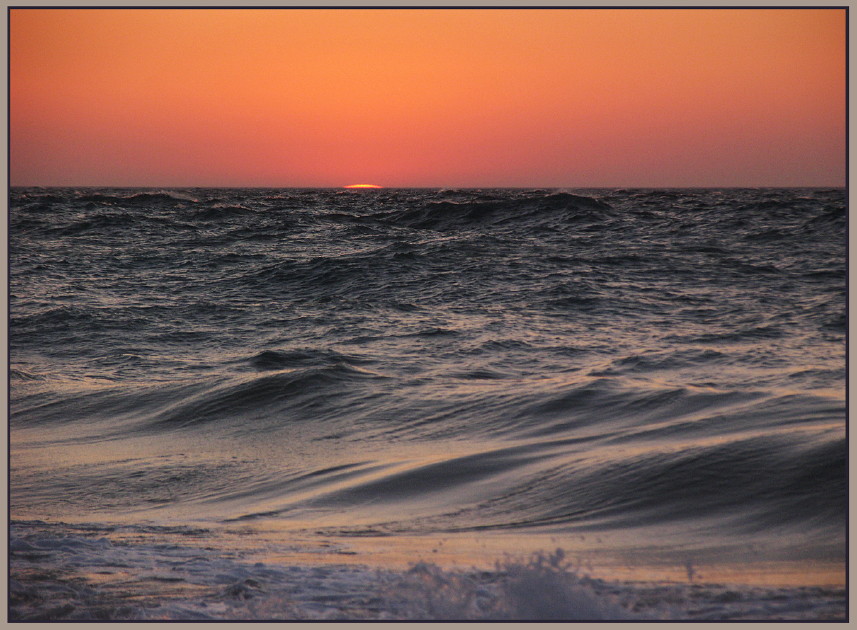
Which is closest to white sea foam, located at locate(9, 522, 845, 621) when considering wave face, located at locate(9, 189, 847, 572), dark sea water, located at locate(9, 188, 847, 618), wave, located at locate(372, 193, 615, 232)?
dark sea water, located at locate(9, 188, 847, 618)

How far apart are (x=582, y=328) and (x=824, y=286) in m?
2.41

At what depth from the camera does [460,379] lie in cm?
759

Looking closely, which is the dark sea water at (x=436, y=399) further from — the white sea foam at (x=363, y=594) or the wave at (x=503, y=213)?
the wave at (x=503, y=213)

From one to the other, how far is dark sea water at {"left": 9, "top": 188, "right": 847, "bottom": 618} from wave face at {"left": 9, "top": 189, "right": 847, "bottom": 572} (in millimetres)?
33

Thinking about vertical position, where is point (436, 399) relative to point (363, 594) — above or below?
above

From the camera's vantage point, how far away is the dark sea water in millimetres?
4254

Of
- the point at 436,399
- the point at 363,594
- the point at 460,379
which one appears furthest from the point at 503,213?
the point at 363,594

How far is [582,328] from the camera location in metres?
8.20

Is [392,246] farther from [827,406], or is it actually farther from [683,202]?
[827,406]

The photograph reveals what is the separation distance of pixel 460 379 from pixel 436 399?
1.66ft

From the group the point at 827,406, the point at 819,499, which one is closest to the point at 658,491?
the point at 819,499

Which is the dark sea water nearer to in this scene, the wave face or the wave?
the wave face

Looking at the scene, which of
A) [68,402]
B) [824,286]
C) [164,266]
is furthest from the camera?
[164,266]

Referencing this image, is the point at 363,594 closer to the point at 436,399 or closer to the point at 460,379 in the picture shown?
the point at 436,399
